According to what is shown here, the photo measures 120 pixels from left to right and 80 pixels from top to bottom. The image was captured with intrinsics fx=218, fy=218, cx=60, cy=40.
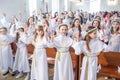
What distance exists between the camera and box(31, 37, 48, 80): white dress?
483 cm

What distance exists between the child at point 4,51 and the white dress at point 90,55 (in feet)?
7.74

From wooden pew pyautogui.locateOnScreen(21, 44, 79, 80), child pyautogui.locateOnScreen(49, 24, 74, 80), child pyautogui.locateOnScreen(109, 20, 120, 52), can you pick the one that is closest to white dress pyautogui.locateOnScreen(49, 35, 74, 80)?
child pyautogui.locateOnScreen(49, 24, 74, 80)

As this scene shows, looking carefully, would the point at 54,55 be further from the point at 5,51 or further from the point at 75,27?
the point at 5,51

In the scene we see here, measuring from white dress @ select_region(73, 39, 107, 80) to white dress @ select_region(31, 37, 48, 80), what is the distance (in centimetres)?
90

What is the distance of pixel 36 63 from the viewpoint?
196 inches

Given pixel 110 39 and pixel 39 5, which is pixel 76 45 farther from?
pixel 39 5

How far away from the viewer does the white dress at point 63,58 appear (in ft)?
14.7

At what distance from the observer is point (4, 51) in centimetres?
588

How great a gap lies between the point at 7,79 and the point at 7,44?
0.94 m

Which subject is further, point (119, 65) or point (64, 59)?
point (119, 65)

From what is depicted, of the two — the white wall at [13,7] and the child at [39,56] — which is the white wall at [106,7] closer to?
the white wall at [13,7]

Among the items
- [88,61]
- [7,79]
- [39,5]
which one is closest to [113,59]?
[88,61]

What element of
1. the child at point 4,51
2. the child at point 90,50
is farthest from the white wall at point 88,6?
the child at point 90,50

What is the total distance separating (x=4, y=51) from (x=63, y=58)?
2.07 m
